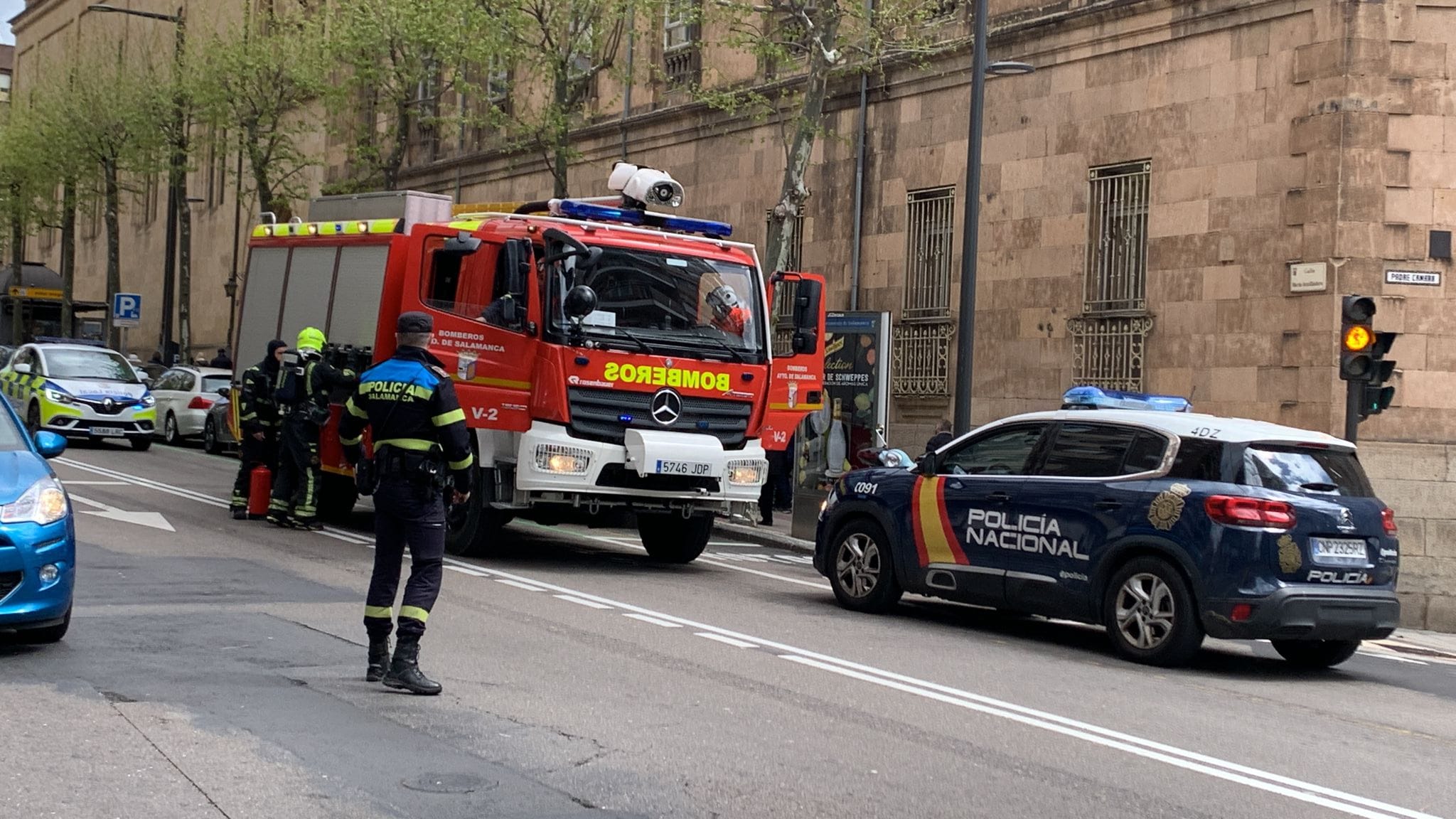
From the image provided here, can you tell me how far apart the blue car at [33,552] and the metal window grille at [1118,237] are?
15281 millimetres

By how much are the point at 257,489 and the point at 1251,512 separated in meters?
10.3

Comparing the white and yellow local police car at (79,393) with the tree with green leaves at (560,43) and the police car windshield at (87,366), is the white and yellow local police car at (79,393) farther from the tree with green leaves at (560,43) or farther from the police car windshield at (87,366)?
the tree with green leaves at (560,43)

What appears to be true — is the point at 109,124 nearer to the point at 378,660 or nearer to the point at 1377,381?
the point at 1377,381

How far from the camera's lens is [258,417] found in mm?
16906

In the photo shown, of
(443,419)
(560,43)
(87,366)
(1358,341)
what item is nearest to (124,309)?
(87,366)

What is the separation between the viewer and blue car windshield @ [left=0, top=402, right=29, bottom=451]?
9.46 m

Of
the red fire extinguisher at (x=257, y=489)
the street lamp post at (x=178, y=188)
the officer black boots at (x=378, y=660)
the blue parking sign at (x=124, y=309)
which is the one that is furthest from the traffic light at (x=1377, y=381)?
the blue parking sign at (x=124, y=309)

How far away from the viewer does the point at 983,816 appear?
6.44 meters

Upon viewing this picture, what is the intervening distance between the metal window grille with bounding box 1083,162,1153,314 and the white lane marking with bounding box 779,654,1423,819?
12837 mm

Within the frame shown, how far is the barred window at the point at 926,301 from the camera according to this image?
24.9 metres

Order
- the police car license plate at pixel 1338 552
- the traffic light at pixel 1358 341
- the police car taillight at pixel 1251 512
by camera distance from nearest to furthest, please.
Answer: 1. the police car taillight at pixel 1251 512
2. the police car license plate at pixel 1338 552
3. the traffic light at pixel 1358 341

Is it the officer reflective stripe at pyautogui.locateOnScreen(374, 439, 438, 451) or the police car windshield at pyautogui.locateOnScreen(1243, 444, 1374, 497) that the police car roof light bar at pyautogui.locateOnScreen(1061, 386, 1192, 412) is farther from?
the officer reflective stripe at pyautogui.locateOnScreen(374, 439, 438, 451)

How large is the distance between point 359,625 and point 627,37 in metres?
23.6

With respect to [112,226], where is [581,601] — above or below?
below
